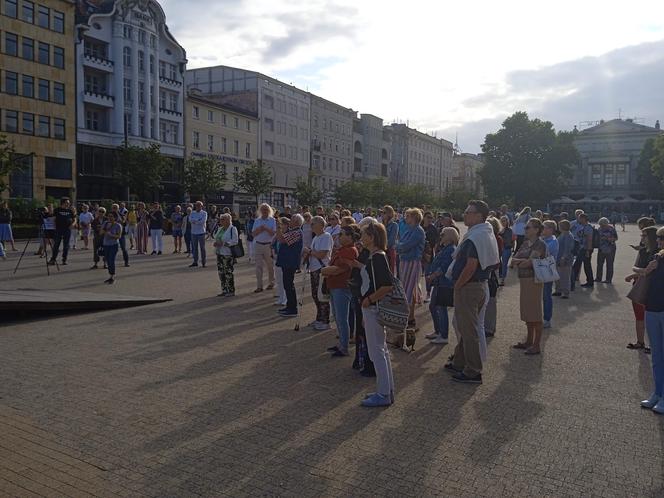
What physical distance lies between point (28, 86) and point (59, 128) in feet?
12.1

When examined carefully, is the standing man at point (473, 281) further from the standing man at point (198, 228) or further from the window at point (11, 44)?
the window at point (11, 44)

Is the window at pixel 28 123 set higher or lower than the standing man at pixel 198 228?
higher

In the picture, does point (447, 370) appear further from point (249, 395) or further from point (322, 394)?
point (249, 395)

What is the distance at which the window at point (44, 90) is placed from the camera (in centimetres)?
4519

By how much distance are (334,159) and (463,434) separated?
8406 centimetres

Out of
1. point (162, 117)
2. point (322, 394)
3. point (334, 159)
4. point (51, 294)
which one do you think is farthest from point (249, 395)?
point (334, 159)

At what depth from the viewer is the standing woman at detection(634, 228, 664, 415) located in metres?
5.60

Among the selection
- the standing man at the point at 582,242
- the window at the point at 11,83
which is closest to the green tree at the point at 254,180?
the window at the point at 11,83

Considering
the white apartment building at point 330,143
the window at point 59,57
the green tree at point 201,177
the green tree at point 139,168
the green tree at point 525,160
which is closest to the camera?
the green tree at point 139,168

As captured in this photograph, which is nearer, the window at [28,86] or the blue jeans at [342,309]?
the blue jeans at [342,309]

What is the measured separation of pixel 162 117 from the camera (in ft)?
181

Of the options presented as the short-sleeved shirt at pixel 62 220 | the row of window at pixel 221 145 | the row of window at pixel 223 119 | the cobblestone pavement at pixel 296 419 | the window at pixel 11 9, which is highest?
the window at pixel 11 9

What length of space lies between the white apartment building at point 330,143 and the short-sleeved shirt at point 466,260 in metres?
72.9

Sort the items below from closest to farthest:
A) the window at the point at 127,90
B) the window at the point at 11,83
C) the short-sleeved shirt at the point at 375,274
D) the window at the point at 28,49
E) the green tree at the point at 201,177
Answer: the short-sleeved shirt at the point at 375,274
the window at the point at 11,83
the window at the point at 28,49
the window at the point at 127,90
the green tree at the point at 201,177
